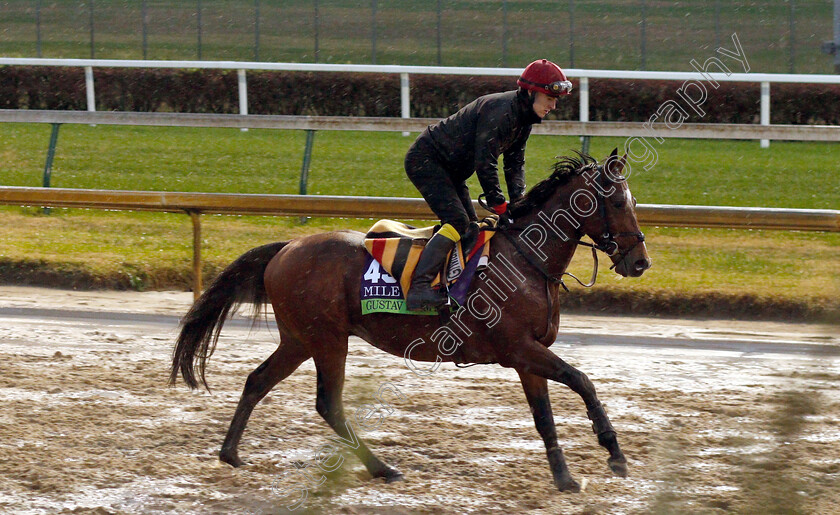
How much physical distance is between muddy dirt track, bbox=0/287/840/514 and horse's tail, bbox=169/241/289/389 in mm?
423

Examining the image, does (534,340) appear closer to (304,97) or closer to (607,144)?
(607,144)

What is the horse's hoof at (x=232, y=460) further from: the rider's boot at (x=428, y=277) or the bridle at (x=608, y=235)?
the bridle at (x=608, y=235)

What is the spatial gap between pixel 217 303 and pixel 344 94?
12593mm

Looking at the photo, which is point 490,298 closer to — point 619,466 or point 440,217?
point 440,217

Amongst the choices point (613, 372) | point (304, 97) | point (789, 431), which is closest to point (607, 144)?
point (304, 97)

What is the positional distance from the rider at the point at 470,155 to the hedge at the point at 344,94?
10746 mm

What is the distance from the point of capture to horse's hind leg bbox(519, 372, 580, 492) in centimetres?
451

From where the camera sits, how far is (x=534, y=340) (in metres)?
4.80

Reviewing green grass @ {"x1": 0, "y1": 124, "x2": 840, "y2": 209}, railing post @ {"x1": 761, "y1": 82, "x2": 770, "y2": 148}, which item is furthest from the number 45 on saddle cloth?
railing post @ {"x1": 761, "y1": 82, "x2": 770, "y2": 148}

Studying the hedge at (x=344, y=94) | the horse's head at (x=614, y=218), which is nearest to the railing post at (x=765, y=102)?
the hedge at (x=344, y=94)

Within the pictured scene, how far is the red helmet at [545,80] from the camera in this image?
4777 mm

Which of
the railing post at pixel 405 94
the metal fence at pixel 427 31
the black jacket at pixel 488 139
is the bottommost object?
the black jacket at pixel 488 139

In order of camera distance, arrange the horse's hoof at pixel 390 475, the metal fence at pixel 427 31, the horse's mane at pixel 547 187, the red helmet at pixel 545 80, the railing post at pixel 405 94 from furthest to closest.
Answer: the metal fence at pixel 427 31 → the railing post at pixel 405 94 → the horse's mane at pixel 547 187 → the red helmet at pixel 545 80 → the horse's hoof at pixel 390 475

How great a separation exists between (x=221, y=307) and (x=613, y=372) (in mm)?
2850
